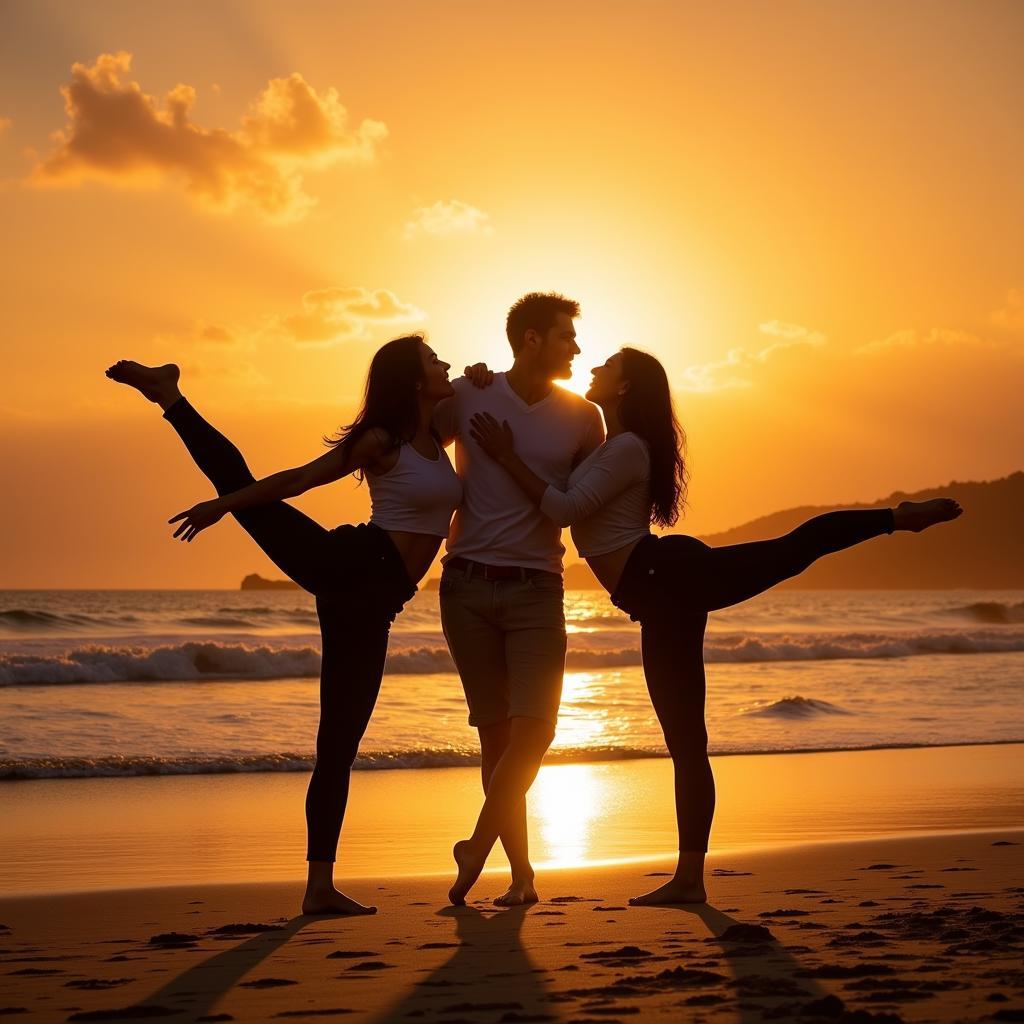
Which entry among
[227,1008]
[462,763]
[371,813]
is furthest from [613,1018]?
[462,763]

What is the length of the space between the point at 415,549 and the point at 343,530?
28 cm

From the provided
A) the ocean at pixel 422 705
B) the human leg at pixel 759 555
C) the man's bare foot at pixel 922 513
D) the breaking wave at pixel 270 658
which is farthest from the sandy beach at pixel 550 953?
the breaking wave at pixel 270 658

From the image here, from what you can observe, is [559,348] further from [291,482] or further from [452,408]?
[291,482]

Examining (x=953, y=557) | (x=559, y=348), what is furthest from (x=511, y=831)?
(x=953, y=557)

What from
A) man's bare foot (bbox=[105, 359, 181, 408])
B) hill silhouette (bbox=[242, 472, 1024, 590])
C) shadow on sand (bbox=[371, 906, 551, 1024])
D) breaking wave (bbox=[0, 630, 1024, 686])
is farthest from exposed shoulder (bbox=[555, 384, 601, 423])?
hill silhouette (bbox=[242, 472, 1024, 590])

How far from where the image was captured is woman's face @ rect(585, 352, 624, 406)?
5.08 meters

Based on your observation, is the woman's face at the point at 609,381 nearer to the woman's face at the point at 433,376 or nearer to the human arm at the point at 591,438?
the human arm at the point at 591,438

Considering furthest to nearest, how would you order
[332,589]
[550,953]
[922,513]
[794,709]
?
[794,709] < [922,513] < [332,589] < [550,953]

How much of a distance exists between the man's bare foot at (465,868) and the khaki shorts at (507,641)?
18.2 inches

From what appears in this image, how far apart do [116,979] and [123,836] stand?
13.1ft

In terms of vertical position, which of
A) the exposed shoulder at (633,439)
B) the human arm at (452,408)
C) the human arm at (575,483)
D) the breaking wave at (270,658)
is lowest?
the breaking wave at (270,658)

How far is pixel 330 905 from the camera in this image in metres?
4.93

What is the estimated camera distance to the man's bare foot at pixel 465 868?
4.89 metres

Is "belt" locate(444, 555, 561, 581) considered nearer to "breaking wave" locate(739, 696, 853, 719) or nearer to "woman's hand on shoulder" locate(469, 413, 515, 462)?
"woman's hand on shoulder" locate(469, 413, 515, 462)
